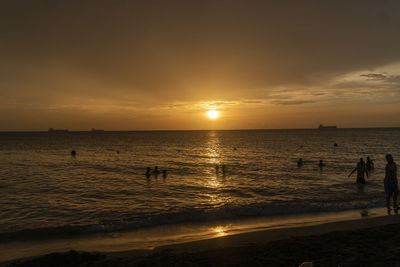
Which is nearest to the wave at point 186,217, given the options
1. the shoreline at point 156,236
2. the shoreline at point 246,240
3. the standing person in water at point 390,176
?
the shoreline at point 156,236

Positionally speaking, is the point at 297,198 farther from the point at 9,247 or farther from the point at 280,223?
the point at 9,247

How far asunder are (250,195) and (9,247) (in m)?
13.3

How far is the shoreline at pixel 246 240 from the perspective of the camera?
7734 mm

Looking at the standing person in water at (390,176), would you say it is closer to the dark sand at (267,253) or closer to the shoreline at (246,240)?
the shoreline at (246,240)

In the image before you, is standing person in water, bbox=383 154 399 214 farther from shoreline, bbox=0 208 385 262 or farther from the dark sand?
the dark sand

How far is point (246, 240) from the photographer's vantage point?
884 cm

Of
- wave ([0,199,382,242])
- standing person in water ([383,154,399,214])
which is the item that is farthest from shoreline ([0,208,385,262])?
standing person in water ([383,154,399,214])

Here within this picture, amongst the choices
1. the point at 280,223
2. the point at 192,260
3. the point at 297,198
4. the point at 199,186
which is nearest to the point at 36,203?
the point at 199,186

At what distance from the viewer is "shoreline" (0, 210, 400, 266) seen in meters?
7.73

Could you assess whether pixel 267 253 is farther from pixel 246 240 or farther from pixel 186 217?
pixel 186 217

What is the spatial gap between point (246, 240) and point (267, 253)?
1754mm

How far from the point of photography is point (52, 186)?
20453 mm

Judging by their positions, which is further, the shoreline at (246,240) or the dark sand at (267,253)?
the shoreline at (246,240)

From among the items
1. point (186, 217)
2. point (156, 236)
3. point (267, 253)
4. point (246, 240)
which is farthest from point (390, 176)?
point (156, 236)
